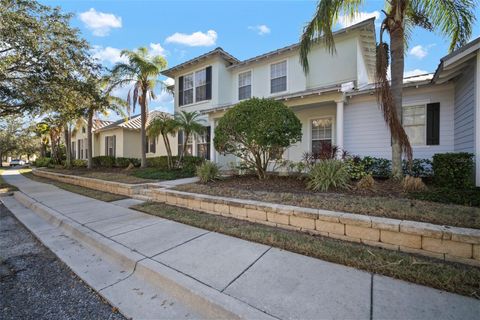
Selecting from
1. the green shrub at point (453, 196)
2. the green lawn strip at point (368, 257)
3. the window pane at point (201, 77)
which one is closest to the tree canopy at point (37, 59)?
the window pane at point (201, 77)

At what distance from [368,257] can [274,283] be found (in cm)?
142

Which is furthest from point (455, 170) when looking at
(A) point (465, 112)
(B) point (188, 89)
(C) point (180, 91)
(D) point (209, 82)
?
(C) point (180, 91)

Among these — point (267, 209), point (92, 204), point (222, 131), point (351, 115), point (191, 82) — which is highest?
point (191, 82)

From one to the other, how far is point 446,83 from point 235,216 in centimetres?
782

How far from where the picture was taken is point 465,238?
111 inches

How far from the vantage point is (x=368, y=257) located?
3.00m

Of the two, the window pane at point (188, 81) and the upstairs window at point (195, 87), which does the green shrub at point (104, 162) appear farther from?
the window pane at point (188, 81)

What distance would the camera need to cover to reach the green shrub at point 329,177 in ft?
18.8

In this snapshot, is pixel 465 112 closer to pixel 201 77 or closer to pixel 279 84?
pixel 279 84

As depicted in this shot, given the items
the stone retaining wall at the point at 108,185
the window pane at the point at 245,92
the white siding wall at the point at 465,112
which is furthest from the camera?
the window pane at the point at 245,92

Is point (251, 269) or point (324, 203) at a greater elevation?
point (324, 203)

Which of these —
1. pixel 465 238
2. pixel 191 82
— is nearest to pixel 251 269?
pixel 465 238

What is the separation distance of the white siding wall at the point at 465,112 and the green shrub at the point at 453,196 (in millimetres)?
1719

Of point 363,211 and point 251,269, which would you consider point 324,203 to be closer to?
point 363,211
